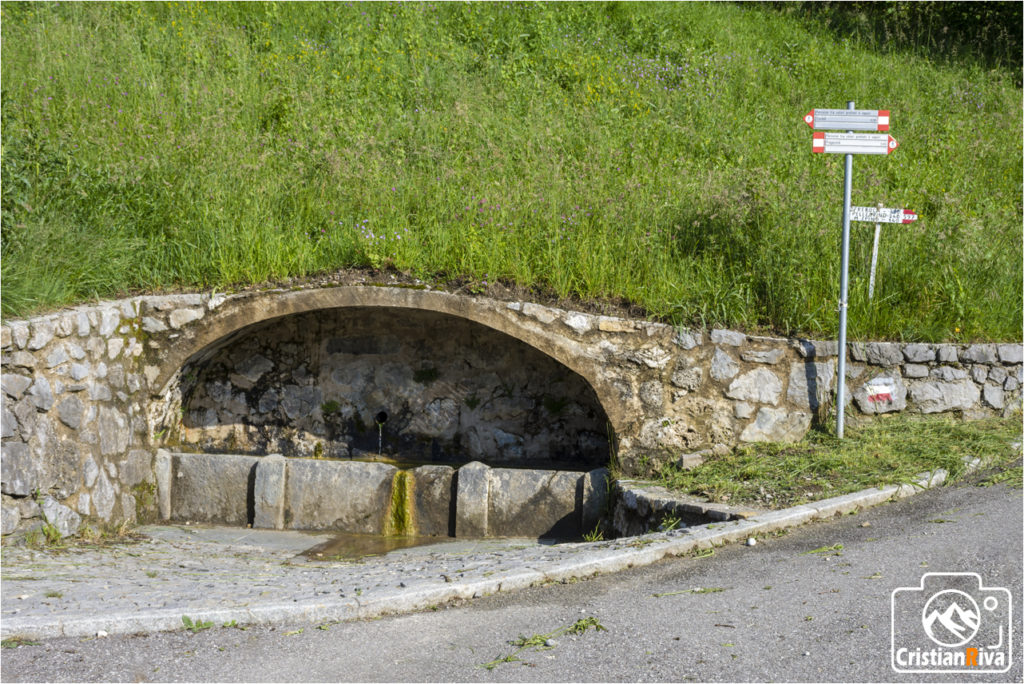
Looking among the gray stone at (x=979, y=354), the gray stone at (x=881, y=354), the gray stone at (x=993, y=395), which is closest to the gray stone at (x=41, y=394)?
the gray stone at (x=881, y=354)

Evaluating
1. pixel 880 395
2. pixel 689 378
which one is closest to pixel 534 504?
pixel 689 378

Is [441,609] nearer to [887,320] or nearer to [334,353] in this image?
[334,353]

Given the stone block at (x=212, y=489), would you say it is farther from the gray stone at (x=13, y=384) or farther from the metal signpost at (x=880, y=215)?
the metal signpost at (x=880, y=215)

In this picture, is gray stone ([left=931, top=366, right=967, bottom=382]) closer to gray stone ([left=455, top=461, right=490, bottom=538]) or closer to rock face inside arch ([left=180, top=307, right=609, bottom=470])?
rock face inside arch ([left=180, top=307, right=609, bottom=470])

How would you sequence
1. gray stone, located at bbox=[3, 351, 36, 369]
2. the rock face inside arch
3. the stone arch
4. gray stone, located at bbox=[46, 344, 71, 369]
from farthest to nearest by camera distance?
the rock face inside arch → the stone arch → gray stone, located at bbox=[46, 344, 71, 369] → gray stone, located at bbox=[3, 351, 36, 369]

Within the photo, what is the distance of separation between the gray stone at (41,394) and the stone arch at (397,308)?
110cm

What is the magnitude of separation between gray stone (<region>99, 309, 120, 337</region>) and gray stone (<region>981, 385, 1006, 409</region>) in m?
6.79

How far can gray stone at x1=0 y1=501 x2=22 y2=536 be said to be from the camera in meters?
5.64

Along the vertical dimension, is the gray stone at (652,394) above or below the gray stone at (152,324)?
below

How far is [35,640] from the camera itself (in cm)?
397

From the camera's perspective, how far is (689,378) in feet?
22.6

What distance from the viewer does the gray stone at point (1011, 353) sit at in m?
7.06

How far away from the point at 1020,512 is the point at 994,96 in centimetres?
867

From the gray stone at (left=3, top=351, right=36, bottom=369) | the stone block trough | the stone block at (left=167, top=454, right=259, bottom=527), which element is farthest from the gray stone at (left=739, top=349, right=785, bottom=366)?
the gray stone at (left=3, top=351, right=36, bottom=369)
